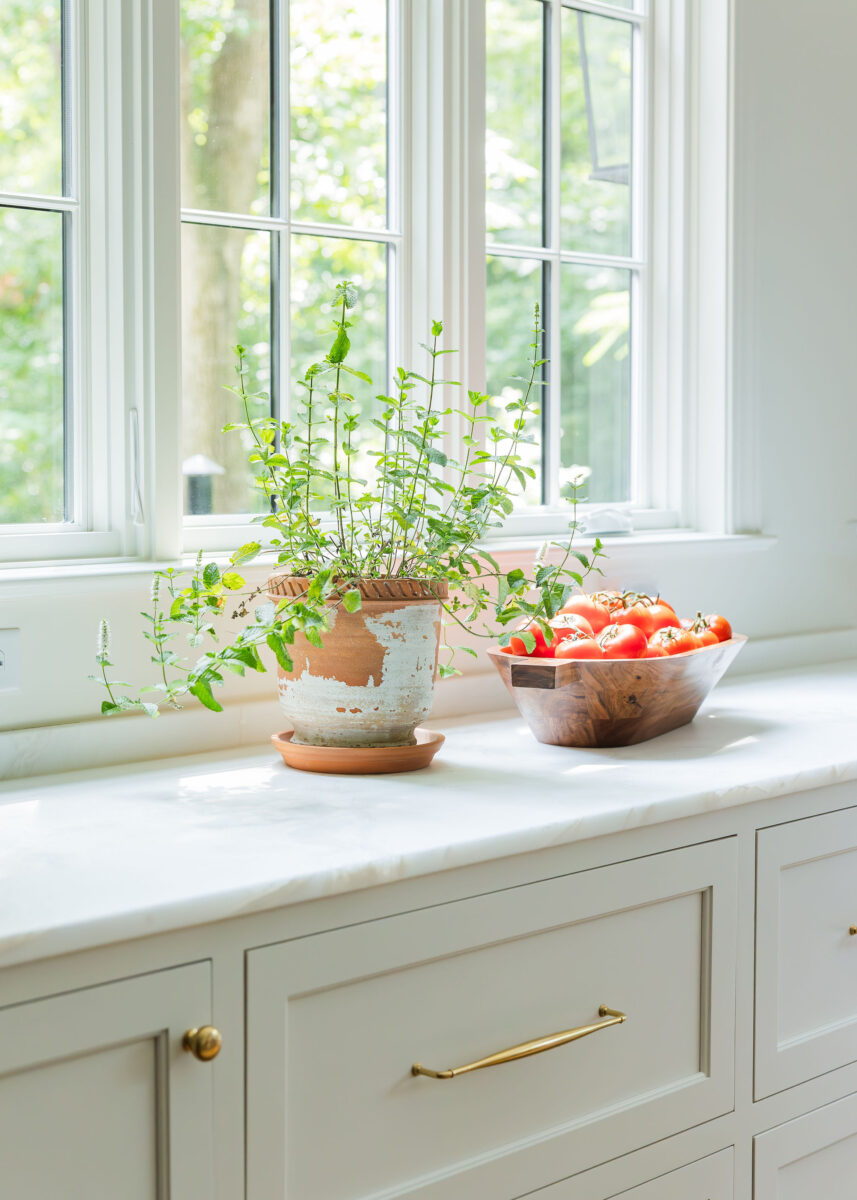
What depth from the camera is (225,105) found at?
174cm

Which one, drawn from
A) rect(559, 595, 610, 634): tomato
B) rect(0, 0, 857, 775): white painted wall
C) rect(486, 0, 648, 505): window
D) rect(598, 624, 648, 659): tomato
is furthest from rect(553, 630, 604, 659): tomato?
rect(486, 0, 648, 505): window

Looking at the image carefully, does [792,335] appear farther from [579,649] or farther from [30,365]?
[30,365]

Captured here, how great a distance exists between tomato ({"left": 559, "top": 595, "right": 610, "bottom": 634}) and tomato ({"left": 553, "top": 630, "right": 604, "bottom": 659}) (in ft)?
0.39

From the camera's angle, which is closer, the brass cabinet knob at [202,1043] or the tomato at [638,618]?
the brass cabinet knob at [202,1043]

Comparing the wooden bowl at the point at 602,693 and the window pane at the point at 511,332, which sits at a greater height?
the window pane at the point at 511,332

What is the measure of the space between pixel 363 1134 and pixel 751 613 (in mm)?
1471

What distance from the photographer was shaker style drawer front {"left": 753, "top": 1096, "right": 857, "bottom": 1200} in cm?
148

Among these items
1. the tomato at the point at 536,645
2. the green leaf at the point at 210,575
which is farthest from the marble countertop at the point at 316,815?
the green leaf at the point at 210,575

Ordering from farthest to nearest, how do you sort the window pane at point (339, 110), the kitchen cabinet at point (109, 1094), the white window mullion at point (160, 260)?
the window pane at point (339, 110) → the white window mullion at point (160, 260) → the kitchen cabinet at point (109, 1094)

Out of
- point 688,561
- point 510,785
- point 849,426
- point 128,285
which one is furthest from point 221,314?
point 849,426

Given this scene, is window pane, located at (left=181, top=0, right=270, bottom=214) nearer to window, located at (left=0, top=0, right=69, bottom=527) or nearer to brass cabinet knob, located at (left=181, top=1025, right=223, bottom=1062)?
window, located at (left=0, top=0, right=69, bottom=527)

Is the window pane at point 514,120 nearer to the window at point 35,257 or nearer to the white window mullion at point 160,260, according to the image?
the white window mullion at point 160,260

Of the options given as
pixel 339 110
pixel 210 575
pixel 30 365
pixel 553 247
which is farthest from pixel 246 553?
pixel 553 247

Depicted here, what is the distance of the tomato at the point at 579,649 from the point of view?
5.24ft
